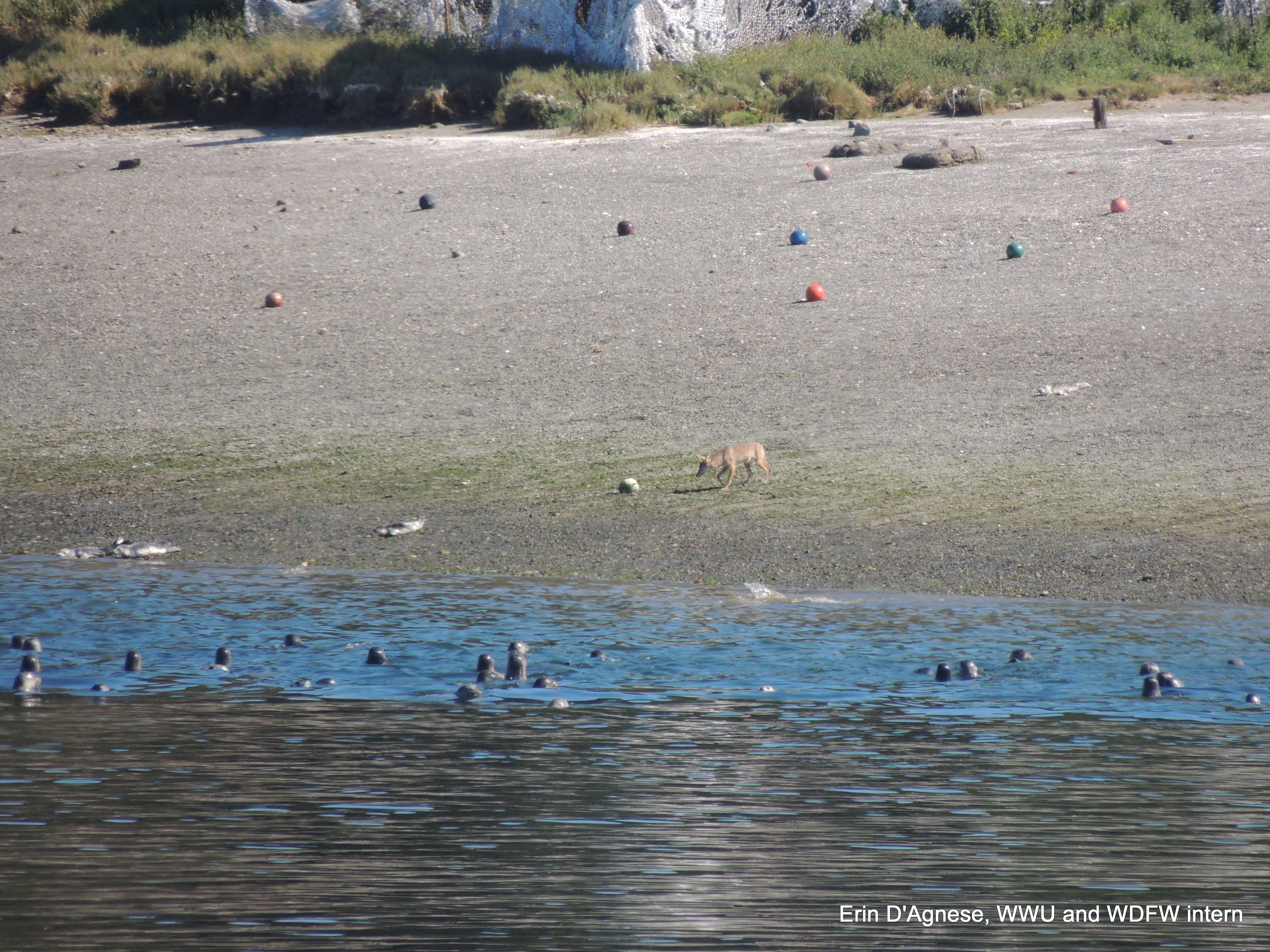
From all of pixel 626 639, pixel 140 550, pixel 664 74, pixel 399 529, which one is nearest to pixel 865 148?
pixel 664 74

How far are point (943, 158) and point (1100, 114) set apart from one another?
264cm

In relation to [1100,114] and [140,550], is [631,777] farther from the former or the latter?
[1100,114]

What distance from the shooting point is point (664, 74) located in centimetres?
1750

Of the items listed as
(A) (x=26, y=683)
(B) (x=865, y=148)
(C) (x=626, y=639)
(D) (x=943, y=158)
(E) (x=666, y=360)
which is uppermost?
(B) (x=865, y=148)

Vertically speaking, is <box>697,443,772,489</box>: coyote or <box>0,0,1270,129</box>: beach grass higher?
<box>0,0,1270,129</box>: beach grass

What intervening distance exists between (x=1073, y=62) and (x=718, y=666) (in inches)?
621

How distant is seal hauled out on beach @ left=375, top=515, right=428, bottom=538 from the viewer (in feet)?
23.2

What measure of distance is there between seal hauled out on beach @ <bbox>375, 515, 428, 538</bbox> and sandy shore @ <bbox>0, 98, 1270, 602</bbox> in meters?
0.07

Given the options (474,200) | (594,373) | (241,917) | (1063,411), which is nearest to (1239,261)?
(1063,411)

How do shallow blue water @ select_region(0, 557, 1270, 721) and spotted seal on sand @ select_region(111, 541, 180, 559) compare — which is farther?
spotted seal on sand @ select_region(111, 541, 180, 559)

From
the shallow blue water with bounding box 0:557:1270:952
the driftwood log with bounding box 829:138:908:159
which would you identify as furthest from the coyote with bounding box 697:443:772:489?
the driftwood log with bounding box 829:138:908:159

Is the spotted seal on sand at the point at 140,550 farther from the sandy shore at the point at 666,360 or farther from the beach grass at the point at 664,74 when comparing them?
the beach grass at the point at 664,74

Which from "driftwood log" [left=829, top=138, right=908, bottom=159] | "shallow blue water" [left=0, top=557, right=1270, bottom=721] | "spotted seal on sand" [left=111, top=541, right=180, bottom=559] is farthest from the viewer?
"driftwood log" [left=829, top=138, right=908, bottom=159]

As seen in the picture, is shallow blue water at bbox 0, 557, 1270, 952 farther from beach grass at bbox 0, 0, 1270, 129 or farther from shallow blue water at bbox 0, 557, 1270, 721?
beach grass at bbox 0, 0, 1270, 129
